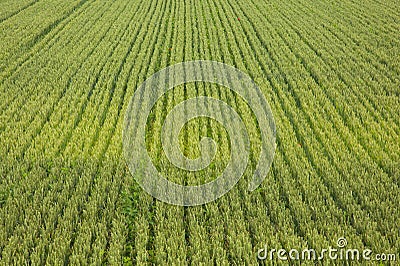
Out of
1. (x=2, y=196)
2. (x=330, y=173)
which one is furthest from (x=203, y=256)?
(x=2, y=196)

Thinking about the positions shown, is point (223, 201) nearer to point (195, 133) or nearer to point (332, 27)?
point (195, 133)

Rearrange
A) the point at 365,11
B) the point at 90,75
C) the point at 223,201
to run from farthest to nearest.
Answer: the point at 365,11
the point at 90,75
the point at 223,201

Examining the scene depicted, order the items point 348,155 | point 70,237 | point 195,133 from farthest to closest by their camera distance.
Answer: point 195,133, point 348,155, point 70,237

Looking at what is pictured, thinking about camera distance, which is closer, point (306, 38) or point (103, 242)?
point (103, 242)

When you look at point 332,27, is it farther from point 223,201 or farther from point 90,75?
point 223,201

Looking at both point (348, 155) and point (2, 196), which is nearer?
point (2, 196)

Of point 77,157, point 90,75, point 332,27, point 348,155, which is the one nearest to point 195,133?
point 77,157

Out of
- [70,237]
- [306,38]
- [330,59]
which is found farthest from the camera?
[306,38]
